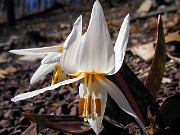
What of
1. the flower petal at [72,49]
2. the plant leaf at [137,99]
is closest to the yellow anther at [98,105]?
the flower petal at [72,49]

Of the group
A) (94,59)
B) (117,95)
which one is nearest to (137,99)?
(117,95)

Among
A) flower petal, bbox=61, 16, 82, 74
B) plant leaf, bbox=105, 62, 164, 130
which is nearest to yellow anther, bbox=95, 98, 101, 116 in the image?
flower petal, bbox=61, 16, 82, 74

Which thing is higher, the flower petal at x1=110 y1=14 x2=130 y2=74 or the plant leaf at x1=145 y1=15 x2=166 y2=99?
the flower petal at x1=110 y1=14 x2=130 y2=74

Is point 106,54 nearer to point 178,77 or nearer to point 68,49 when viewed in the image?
point 68,49

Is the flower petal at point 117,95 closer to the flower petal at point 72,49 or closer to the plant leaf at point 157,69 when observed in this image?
the flower petal at point 72,49

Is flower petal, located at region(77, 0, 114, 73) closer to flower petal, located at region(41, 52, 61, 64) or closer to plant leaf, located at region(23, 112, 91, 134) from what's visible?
flower petal, located at region(41, 52, 61, 64)

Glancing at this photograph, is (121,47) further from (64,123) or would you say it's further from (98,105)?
(64,123)

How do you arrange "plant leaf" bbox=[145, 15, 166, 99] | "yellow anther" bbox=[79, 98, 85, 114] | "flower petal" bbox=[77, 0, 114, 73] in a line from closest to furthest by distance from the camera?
"flower petal" bbox=[77, 0, 114, 73]
"yellow anther" bbox=[79, 98, 85, 114]
"plant leaf" bbox=[145, 15, 166, 99]

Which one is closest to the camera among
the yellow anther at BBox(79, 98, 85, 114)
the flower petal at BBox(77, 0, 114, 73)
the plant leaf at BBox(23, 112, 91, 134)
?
the flower petal at BBox(77, 0, 114, 73)
